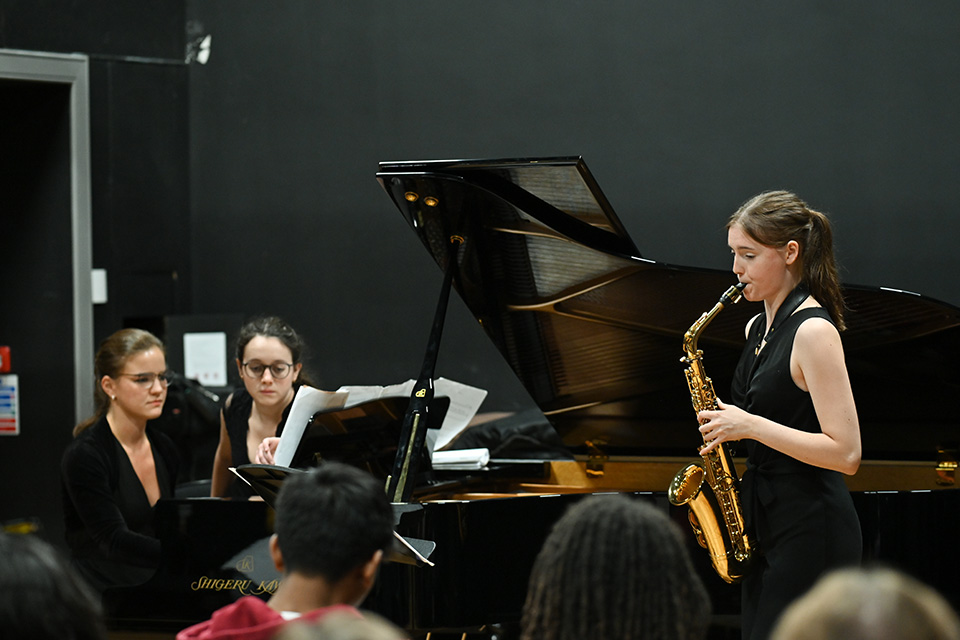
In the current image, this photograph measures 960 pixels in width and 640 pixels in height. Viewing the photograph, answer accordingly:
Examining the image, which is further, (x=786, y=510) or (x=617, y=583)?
(x=786, y=510)

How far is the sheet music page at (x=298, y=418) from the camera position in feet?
10.2

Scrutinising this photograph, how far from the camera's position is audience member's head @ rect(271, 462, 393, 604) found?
62.2 inches

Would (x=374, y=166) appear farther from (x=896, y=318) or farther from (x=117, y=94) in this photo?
(x=896, y=318)

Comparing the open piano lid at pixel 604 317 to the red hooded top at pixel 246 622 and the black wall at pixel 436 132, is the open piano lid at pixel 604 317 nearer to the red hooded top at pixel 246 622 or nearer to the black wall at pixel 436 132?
the red hooded top at pixel 246 622

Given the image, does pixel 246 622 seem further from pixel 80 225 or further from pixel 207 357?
pixel 80 225

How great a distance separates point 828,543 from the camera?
2332mm

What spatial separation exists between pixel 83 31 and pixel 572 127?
2612 mm

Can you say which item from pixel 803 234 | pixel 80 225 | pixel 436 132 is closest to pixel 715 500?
pixel 803 234

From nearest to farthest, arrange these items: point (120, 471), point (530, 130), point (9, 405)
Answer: point (120, 471)
point (9, 405)
point (530, 130)

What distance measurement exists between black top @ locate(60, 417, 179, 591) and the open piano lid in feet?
3.96

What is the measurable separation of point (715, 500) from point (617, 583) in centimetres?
153

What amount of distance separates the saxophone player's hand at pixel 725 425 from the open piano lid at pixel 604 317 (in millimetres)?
691

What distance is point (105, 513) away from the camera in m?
3.41

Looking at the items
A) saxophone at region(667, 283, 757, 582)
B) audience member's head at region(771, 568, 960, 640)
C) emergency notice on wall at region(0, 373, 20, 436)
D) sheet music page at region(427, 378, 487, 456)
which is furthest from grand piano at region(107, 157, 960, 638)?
emergency notice on wall at region(0, 373, 20, 436)
